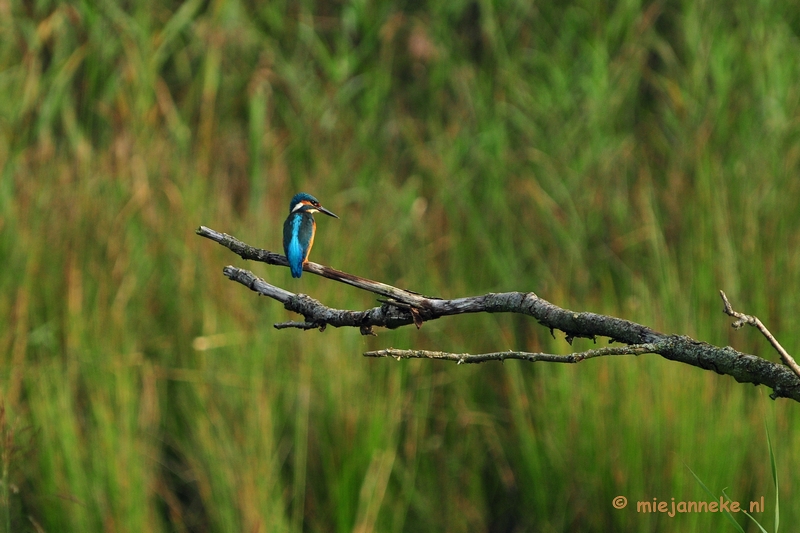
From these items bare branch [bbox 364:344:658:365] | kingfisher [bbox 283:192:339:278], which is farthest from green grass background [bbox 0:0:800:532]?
bare branch [bbox 364:344:658:365]

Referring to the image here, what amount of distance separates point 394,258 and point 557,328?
3784 millimetres

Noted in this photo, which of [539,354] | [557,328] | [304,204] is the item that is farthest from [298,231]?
[539,354]

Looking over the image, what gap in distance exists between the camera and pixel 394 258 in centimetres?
502

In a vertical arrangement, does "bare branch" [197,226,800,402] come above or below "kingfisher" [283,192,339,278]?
below

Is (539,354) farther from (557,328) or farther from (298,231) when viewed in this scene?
(298,231)

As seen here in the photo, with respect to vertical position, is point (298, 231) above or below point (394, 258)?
below

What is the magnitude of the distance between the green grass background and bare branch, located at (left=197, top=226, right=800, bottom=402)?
57.4 inches

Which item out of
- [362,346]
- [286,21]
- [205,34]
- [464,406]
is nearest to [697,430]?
[464,406]

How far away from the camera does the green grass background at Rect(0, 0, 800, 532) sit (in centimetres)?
350

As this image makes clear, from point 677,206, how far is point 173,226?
8.82ft

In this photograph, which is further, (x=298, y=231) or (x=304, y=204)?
(x=304, y=204)

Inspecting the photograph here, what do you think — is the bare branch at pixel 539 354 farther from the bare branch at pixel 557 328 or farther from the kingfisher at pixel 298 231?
the kingfisher at pixel 298 231

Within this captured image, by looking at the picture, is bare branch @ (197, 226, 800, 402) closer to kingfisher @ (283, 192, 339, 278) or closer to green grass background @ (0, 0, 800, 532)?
kingfisher @ (283, 192, 339, 278)

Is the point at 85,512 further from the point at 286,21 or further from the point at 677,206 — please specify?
the point at 286,21
